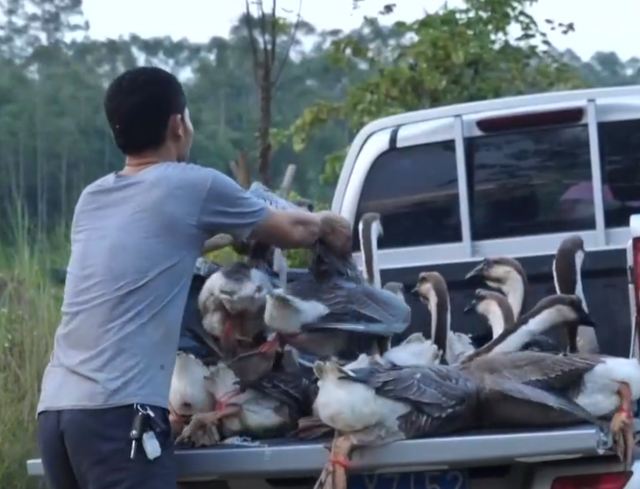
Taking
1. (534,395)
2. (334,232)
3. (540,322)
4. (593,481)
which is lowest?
(593,481)

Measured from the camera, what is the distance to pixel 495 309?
5.04m

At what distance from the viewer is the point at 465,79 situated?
35.4 ft

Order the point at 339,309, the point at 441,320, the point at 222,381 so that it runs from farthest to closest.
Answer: the point at 441,320
the point at 339,309
the point at 222,381

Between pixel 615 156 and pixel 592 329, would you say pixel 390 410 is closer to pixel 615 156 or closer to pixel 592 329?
pixel 592 329

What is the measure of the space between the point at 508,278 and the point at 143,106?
5.36ft

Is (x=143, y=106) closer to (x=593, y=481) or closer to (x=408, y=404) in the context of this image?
(x=408, y=404)

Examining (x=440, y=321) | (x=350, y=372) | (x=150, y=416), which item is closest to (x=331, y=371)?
(x=350, y=372)

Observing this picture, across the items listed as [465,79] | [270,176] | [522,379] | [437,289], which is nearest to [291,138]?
[270,176]

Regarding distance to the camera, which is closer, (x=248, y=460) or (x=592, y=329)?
(x=248, y=460)

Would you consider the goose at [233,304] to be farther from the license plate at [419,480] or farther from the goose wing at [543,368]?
the goose wing at [543,368]

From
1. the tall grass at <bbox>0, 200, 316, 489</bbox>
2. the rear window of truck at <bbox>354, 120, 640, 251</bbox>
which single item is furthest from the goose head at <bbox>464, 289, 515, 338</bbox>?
the tall grass at <bbox>0, 200, 316, 489</bbox>

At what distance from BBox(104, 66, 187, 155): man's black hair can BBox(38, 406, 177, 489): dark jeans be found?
768 mm

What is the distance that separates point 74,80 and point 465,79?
2829 millimetres

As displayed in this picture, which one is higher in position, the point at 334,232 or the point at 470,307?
the point at 334,232
